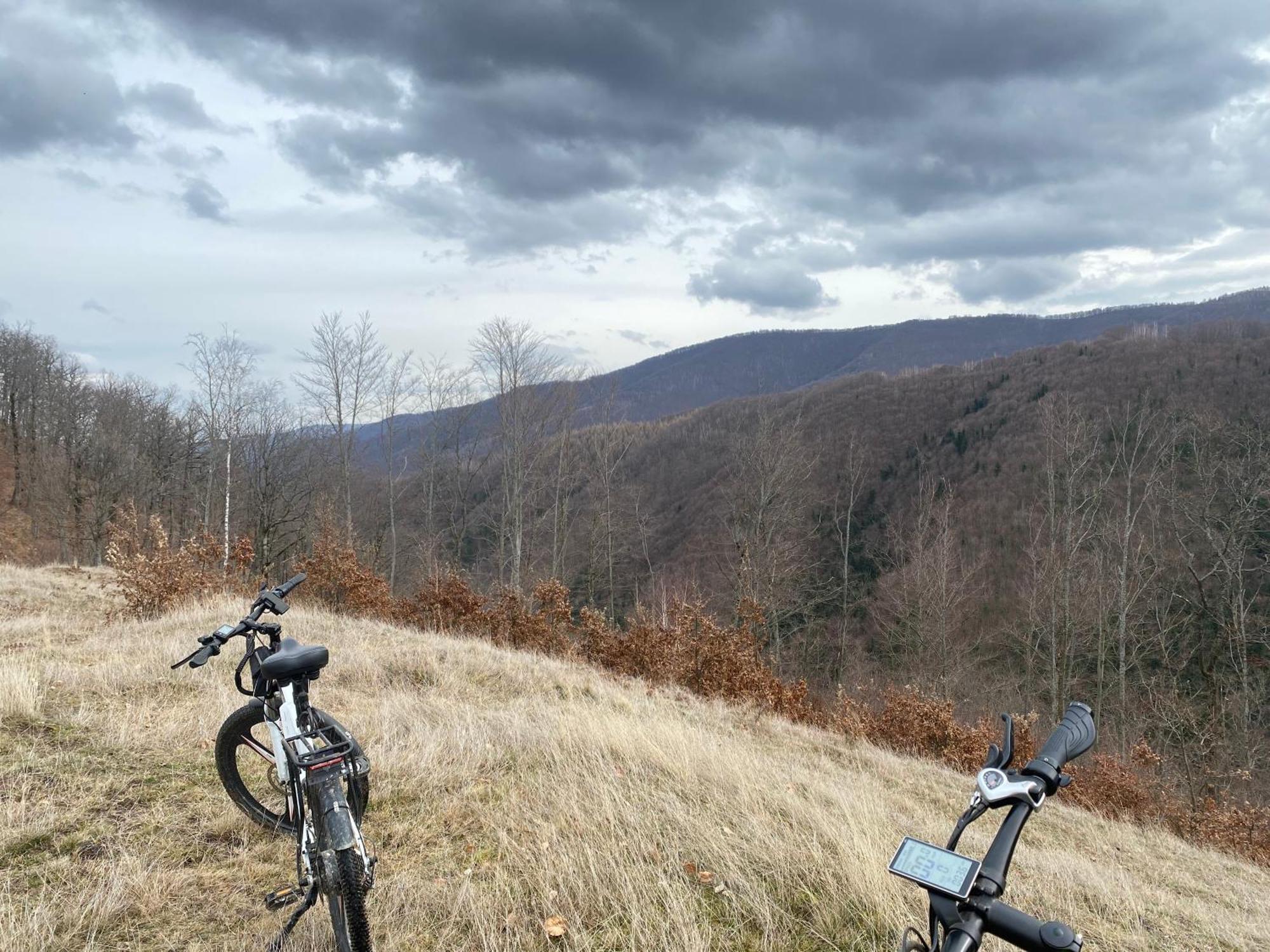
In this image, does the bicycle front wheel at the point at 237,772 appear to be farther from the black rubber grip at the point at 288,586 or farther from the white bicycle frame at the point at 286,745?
the black rubber grip at the point at 288,586

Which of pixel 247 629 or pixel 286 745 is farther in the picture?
pixel 247 629

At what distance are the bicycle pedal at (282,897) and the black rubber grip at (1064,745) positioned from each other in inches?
112

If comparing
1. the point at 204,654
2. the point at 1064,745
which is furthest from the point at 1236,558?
the point at 204,654

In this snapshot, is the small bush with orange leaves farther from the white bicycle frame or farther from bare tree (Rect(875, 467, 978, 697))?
bare tree (Rect(875, 467, 978, 697))

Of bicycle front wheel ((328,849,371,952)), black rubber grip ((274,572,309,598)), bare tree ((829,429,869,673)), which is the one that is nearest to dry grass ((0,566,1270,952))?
bicycle front wheel ((328,849,371,952))

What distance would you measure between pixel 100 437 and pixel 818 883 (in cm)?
4373

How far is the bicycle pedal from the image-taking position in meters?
2.97

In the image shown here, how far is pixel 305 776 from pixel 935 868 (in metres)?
2.36

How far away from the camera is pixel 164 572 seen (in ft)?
36.9

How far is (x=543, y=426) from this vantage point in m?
29.6

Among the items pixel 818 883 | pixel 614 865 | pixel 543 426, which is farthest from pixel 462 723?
pixel 543 426

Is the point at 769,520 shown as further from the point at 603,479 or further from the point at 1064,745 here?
the point at 1064,745

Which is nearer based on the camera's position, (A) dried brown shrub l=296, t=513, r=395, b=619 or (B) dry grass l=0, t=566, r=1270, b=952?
(B) dry grass l=0, t=566, r=1270, b=952

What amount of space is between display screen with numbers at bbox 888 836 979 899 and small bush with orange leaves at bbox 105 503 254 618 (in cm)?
1213
